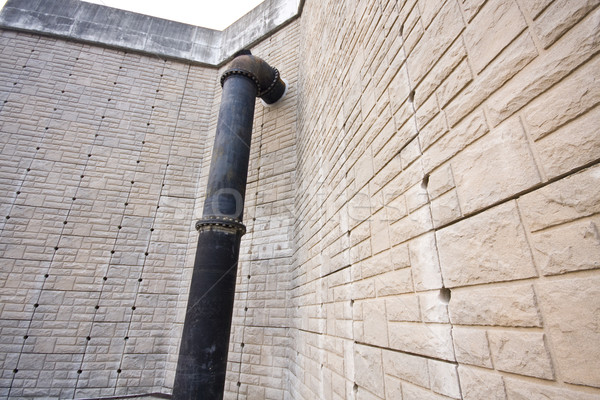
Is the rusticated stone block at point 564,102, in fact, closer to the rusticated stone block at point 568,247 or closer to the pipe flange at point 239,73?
the rusticated stone block at point 568,247

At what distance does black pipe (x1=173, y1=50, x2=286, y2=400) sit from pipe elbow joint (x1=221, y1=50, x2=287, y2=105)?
0.06 feet

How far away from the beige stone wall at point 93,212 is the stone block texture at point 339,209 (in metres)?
0.04

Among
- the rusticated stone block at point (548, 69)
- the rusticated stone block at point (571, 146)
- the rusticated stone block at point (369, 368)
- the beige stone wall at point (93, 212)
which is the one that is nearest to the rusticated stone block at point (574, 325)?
the rusticated stone block at point (571, 146)

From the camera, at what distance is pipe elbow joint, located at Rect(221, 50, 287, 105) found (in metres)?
5.42

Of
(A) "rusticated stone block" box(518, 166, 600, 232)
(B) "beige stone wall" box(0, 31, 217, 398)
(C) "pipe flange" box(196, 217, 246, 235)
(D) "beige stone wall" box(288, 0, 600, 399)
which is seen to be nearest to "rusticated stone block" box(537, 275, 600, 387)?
(D) "beige stone wall" box(288, 0, 600, 399)

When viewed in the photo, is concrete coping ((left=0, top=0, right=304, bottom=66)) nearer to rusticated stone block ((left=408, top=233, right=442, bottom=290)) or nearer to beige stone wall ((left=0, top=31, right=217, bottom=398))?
beige stone wall ((left=0, top=31, right=217, bottom=398))

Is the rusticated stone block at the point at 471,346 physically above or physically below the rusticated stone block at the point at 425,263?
below

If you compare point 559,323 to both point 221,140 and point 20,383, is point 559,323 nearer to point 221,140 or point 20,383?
point 221,140

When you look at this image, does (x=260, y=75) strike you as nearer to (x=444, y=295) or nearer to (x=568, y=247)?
(x=444, y=295)

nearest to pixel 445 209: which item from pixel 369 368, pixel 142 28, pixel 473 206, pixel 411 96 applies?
pixel 473 206

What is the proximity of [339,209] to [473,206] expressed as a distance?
1.66m

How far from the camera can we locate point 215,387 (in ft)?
11.6

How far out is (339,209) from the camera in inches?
110

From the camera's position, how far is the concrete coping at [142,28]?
7289 millimetres
